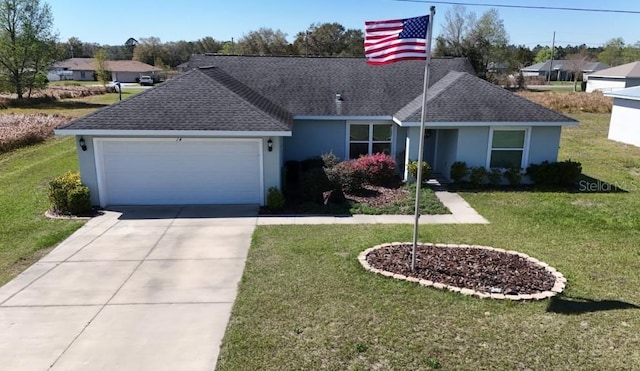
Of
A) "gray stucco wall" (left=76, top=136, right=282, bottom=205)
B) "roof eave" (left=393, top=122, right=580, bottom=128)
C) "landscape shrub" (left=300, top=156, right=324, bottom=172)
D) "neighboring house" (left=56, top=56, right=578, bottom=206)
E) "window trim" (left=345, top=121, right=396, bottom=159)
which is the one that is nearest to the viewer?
"gray stucco wall" (left=76, top=136, right=282, bottom=205)

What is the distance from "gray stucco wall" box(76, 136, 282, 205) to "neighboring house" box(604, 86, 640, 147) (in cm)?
2038

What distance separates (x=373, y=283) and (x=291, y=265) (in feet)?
5.98

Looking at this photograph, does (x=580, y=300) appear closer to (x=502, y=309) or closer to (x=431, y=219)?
(x=502, y=309)

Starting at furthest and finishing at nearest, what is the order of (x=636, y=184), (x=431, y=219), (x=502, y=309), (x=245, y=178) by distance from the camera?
(x=636, y=184) → (x=245, y=178) → (x=431, y=219) → (x=502, y=309)

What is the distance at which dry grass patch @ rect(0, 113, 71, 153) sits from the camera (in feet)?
77.4

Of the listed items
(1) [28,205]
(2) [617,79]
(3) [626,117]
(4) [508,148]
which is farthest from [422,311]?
(2) [617,79]

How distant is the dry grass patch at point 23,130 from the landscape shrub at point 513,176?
23.0 m

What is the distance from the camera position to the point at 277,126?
13484 mm

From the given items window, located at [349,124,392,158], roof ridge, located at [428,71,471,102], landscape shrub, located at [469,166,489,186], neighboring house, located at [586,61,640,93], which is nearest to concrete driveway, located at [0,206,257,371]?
window, located at [349,124,392,158]

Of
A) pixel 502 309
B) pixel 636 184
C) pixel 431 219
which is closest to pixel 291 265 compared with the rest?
pixel 502 309

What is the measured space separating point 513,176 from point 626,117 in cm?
1388

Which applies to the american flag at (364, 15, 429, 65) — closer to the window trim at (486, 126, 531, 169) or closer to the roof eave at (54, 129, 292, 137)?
the roof eave at (54, 129, 292, 137)

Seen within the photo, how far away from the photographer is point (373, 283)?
8438 mm

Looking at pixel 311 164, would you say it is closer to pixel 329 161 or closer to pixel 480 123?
pixel 329 161
